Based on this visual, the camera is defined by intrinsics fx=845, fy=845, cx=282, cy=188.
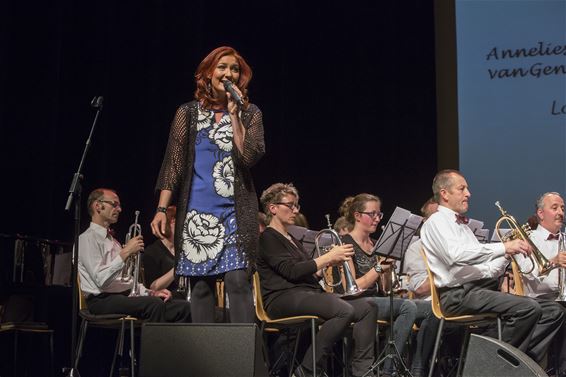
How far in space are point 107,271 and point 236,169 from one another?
81.4 inches

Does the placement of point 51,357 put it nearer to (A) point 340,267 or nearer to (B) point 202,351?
(A) point 340,267

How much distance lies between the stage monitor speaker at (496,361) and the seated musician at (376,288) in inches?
68.7

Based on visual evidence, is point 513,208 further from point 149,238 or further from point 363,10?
point 149,238

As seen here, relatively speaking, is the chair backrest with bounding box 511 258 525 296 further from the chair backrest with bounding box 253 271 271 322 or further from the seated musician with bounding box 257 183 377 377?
the chair backrest with bounding box 253 271 271 322

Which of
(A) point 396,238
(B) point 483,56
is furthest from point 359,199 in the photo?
(B) point 483,56

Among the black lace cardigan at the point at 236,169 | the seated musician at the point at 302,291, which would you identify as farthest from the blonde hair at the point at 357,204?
the black lace cardigan at the point at 236,169

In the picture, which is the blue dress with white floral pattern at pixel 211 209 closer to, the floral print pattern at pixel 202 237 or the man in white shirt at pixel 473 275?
the floral print pattern at pixel 202 237

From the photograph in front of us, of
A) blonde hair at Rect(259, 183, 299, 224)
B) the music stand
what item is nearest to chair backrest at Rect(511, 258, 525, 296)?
the music stand

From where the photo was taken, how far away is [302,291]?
520 cm

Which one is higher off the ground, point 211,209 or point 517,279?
point 211,209

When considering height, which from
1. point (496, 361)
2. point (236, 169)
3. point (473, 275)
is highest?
point (236, 169)

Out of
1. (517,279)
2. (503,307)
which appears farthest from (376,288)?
(503,307)

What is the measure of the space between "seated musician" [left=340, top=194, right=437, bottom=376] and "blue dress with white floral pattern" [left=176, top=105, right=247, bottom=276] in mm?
2349

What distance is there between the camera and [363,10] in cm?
803
